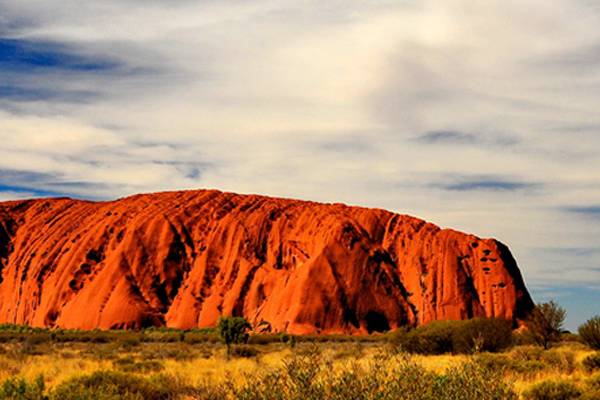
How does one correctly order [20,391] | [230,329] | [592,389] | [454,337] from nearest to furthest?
[20,391] → [592,389] → [454,337] → [230,329]

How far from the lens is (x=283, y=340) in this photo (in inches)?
2159

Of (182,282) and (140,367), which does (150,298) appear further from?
(140,367)

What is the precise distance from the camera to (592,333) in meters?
31.8

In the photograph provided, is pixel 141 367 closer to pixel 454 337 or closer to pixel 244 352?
pixel 244 352

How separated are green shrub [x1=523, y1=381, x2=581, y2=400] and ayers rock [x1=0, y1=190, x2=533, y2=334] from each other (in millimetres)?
51158

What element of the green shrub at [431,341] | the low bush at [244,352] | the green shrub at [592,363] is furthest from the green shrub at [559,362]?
the low bush at [244,352]

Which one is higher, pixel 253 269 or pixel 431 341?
pixel 253 269

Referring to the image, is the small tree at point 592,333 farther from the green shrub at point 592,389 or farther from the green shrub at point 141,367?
the green shrub at point 141,367

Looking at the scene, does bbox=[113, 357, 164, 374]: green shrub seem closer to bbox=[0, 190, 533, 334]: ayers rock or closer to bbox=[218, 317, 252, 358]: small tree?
bbox=[218, 317, 252, 358]: small tree

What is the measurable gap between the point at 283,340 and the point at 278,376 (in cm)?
4916

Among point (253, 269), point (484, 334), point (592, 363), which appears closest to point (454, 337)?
point (484, 334)

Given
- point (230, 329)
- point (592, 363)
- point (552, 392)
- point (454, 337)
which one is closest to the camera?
point (552, 392)

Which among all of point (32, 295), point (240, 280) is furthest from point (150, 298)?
point (32, 295)

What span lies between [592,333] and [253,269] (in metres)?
47.0
